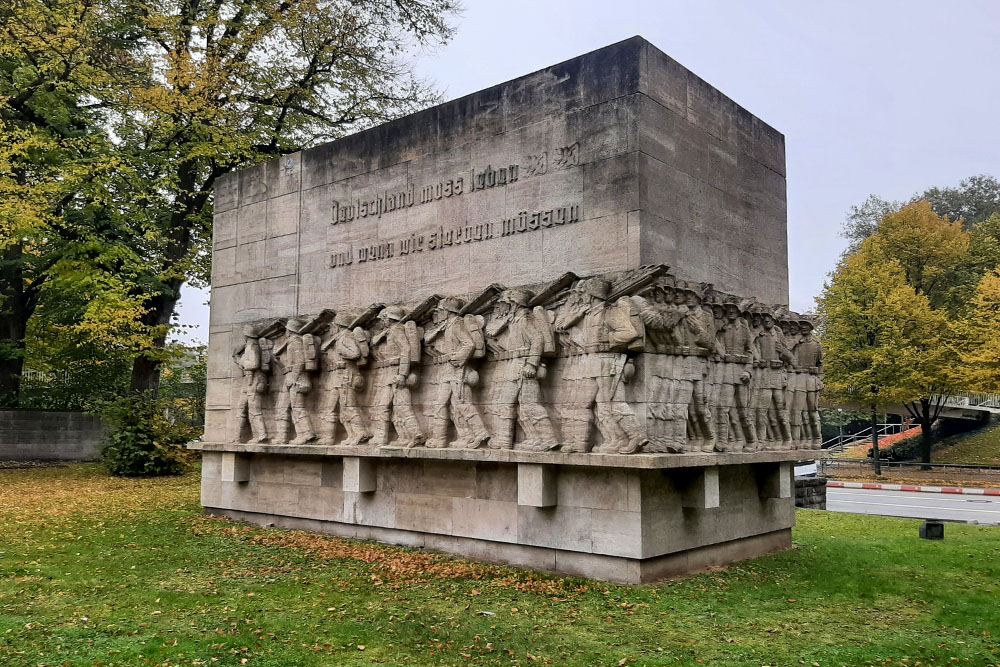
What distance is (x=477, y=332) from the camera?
36.9 ft

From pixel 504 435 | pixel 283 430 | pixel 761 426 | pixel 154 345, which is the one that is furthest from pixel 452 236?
pixel 154 345

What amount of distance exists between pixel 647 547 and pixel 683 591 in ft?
2.04

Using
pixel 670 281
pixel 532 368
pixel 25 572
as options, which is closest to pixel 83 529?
pixel 25 572

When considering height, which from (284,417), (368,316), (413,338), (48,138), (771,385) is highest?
(48,138)

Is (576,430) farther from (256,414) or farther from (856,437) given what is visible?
(856,437)

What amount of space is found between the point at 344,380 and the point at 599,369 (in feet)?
15.1

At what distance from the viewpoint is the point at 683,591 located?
9727mm

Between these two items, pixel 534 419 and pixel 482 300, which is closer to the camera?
pixel 534 419

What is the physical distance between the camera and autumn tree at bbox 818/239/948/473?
108 feet

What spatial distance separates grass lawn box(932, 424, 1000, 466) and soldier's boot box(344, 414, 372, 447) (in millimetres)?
32428

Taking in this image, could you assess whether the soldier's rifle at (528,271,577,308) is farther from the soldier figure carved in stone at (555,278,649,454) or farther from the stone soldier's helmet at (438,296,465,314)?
the stone soldier's helmet at (438,296,465,314)

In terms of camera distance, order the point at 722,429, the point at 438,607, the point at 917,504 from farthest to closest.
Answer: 1. the point at 917,504
2. the point at 722,429
3. the point at 438,607

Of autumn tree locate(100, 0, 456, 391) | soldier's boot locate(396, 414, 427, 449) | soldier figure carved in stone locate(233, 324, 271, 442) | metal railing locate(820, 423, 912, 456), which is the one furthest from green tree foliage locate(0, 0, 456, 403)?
metal railing locate(820, 423, 912, 456)

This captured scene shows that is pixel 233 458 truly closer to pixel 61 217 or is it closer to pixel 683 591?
pixel 683 591
